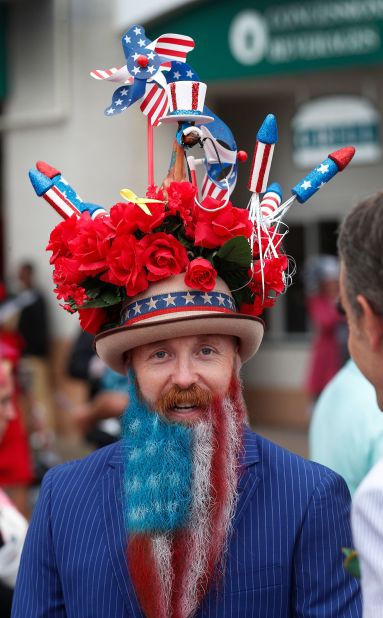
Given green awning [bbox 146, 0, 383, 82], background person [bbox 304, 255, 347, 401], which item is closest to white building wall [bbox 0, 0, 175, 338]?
green awning [bbox 146, 0, 383, 82]

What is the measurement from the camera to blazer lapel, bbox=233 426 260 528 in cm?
258

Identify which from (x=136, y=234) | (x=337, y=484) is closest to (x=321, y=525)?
(x=337, y=484)

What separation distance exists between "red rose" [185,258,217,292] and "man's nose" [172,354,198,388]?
17cm

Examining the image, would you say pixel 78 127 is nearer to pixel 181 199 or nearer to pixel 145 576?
pixel 181 199

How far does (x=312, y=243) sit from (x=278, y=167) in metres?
0.97

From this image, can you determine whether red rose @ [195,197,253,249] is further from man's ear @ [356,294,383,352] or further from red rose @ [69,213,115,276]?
man's ear @ [356,294,383,352]

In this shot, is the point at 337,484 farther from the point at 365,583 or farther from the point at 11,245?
the point at 11,245

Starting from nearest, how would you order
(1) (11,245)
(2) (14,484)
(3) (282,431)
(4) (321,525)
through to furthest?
(4) (321,525) → (2) (14,484) → (3) (282,431) → (1) (11,245)

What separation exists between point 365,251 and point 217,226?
2.56ft

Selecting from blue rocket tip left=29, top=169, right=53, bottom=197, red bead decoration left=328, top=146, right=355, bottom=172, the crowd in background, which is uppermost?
red bead decoration left=328, top=146, right=355, bottom=172

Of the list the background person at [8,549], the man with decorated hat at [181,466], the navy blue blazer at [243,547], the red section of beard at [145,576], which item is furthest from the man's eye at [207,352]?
the background person at [8,549]

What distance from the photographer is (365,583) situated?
1.83 metres

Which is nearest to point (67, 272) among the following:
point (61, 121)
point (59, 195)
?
point (59, 195)

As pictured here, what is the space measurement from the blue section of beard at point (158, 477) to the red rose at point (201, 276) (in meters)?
0.32
